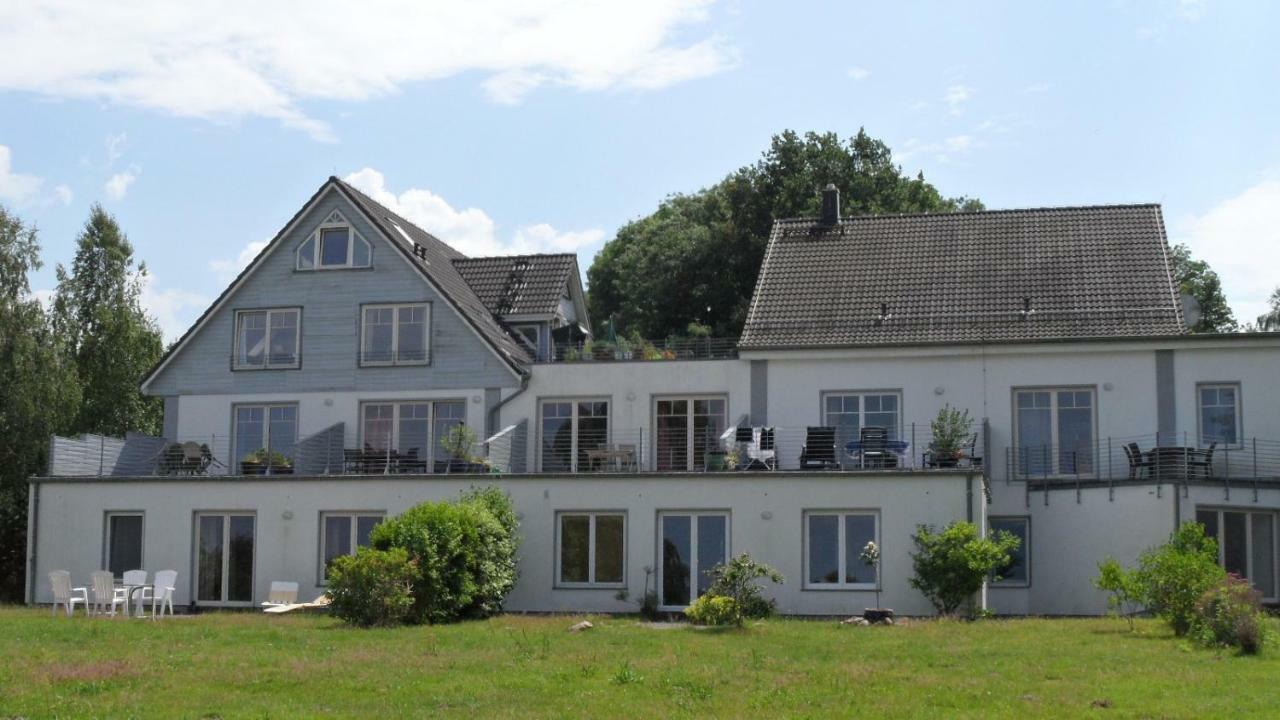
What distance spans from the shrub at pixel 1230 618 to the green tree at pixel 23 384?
32.5 m

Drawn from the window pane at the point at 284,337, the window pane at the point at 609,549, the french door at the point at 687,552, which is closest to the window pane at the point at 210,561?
the window pane at the point at 284,337

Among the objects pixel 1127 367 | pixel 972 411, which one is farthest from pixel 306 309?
pixel 1127 367

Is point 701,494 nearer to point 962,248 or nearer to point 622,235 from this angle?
point 962,248

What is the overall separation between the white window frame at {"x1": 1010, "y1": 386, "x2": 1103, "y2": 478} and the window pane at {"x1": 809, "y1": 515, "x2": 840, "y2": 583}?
16.6ft

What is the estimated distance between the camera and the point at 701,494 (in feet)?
98.3

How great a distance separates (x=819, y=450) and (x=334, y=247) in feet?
41.6

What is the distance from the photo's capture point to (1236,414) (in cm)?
3142

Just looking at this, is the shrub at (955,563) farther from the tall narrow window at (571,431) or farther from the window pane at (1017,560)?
the tall narrow window at (571,431)

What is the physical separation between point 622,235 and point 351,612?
44258mm

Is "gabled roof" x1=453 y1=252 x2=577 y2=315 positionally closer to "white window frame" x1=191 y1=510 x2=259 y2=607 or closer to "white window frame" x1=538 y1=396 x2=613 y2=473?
"white window frame" x1=538 y1=396 x2=613 y2=473

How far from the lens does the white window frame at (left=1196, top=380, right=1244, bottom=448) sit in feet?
103

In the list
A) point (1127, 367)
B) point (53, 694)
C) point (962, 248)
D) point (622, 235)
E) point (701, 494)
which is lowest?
point (53, 694)

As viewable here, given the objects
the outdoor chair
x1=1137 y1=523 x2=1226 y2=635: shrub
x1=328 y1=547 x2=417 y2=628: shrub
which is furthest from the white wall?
x1=1137 y1=523 x2=1226 y2=635: shrub

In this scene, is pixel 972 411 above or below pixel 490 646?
above
